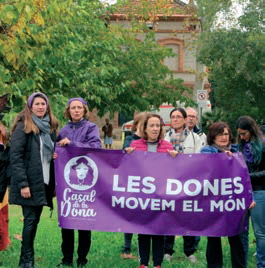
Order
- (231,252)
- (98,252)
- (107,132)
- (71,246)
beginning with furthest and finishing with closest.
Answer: (107,132)
(98,252)
(71,246)
(231,252)

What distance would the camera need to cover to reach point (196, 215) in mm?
5938

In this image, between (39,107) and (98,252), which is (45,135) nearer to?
(39,107)

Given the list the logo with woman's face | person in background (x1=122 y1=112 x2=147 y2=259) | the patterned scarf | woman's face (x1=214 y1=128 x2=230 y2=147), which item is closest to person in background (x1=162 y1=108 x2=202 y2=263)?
person in background (x1=122 y1=112 x2=147 y2=259)

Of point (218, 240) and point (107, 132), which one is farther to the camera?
point (107, 132)

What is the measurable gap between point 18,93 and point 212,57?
19.6 meters

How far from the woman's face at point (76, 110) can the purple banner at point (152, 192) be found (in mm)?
364

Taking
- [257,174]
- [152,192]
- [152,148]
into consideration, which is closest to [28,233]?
[152,192]

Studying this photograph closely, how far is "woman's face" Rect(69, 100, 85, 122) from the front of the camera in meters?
6.27

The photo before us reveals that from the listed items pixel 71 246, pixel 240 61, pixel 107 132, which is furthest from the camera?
pixel 107 132

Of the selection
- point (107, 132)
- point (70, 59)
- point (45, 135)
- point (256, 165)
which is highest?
point (107, 132)

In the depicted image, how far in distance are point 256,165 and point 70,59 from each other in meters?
7.65

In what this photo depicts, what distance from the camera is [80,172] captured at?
243 inches

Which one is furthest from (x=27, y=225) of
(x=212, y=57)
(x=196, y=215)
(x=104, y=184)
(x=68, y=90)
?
(x=212, y=57)

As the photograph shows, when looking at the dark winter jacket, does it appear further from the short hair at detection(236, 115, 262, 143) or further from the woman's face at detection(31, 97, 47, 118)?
the woman's face at detection(31, 97, 47, 118)
